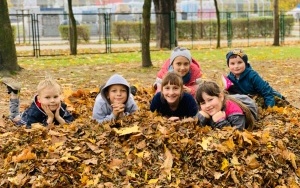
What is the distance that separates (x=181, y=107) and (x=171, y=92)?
270mm

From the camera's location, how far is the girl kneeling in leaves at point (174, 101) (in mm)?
5453

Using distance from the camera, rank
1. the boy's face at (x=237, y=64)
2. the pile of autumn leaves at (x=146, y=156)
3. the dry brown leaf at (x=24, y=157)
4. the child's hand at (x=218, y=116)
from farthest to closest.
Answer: the boy's face at (x=237, y=64) < the child's hand at (x=218, y=116) < the dry brown leaf at (x=24, y=157) < the pile of autumn leaves at (x=146, y=156)

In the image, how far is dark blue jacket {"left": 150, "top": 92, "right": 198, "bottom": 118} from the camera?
564 centimetres

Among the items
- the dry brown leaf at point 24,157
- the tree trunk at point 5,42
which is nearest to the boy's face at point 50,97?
the dry brown leaf at point 24,157

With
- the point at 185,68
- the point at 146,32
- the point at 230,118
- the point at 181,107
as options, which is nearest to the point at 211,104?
the point at 230,118

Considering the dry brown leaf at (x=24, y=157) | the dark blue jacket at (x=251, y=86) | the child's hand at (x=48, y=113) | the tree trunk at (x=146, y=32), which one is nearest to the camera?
the dry brown leaf at (x=24, y=157)

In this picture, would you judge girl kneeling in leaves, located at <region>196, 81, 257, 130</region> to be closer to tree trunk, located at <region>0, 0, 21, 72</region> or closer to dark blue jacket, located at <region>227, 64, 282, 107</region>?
dark blue jacket, located at <region>227, 64, 282, 107</region>

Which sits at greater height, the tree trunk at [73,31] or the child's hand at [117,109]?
the tree trunk at [73,31]

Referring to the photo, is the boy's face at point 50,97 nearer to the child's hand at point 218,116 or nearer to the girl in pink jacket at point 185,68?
the girl in pink jacket at point 185,68

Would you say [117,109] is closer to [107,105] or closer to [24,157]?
[107,105]

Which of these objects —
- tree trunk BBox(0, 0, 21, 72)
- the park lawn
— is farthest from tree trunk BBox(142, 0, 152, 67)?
tree trunk BBox(0, 0, 21, 72)

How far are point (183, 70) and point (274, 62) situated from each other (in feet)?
34.8

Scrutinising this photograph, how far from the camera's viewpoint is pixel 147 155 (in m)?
4.43

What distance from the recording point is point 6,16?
1292 cm
